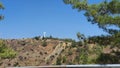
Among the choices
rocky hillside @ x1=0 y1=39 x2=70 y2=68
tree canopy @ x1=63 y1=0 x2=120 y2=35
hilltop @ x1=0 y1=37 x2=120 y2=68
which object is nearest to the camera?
tree canopy @ x1=63 y1=0 x2=120 y2=35

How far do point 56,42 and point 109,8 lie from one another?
29973mm

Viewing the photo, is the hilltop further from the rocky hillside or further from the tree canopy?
the tree canopy

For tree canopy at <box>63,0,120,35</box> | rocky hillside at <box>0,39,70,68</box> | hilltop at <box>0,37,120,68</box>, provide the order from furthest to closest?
rocky hillside at <box>0,39,70,68</box>, hilltop at <box>0,37,120,68</box>, tree canopy at <box>63,0,120,35</box>

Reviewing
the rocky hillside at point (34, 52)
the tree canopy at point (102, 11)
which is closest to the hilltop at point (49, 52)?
the rocky hillside at point (34, 52)

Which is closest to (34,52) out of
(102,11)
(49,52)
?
(49,52)

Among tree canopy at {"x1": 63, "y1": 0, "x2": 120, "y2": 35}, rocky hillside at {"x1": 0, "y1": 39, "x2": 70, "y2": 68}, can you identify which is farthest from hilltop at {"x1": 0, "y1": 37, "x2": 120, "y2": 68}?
tree canopy at {"x1": 63, "y1": 0, "x2": 120, "y2": 35}

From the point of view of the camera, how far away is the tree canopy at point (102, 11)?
21859mm

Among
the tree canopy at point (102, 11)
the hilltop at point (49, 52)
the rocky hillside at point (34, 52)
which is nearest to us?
the tree canopy at point (102, 11)

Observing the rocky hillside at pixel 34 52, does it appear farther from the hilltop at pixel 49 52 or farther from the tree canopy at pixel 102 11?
the tree canopy at pixel 102 11

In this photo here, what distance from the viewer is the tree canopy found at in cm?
2186

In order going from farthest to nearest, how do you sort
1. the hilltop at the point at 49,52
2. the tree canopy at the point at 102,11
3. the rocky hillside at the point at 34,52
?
the rocky hillside at the point at 34,52 → the hilltop at the point at 49,52 → the tree canopy at the point at 102,11

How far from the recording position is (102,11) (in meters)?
23.1

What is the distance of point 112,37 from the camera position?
23.4 meters

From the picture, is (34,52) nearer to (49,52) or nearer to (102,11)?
(49,52)
